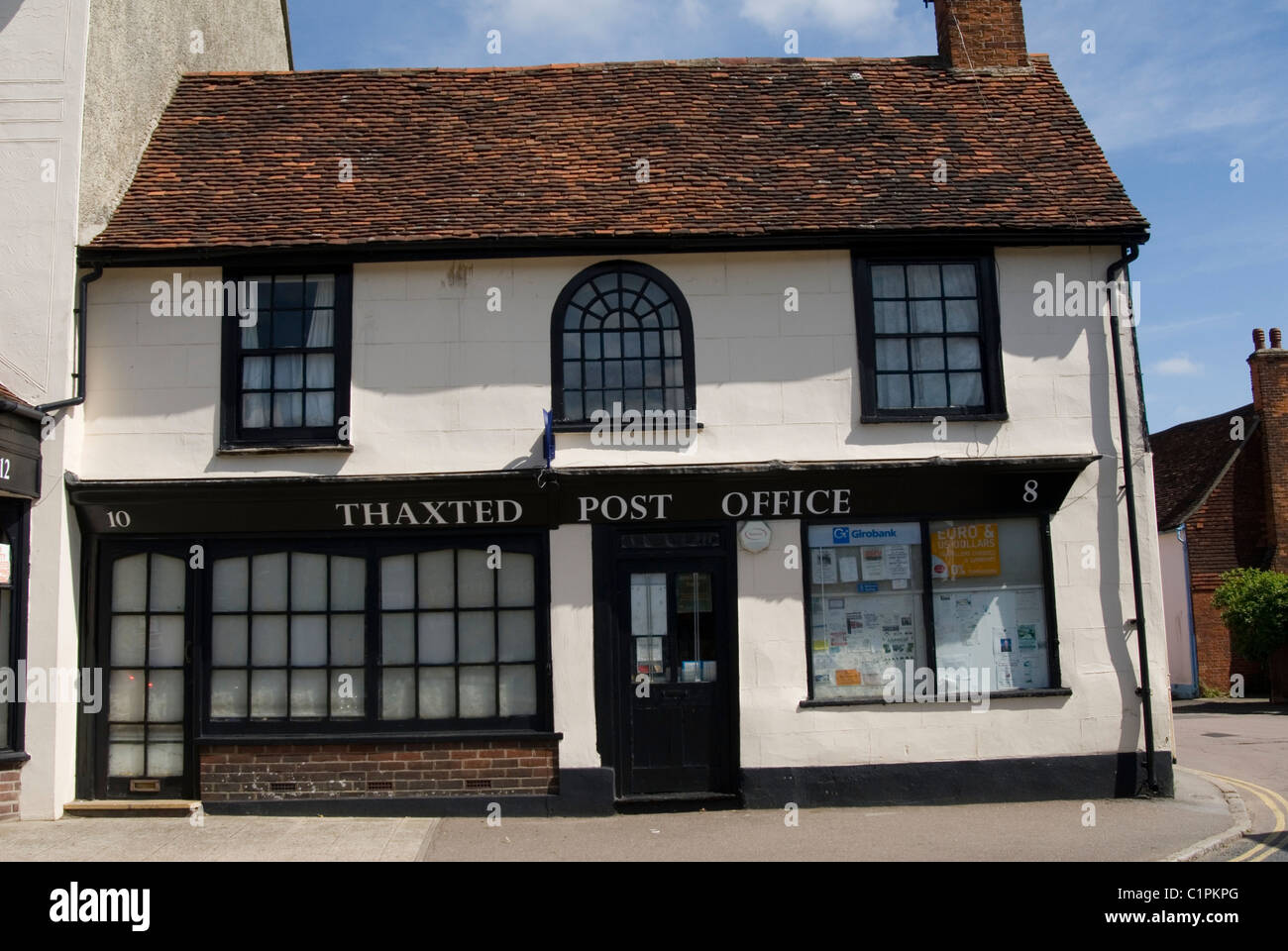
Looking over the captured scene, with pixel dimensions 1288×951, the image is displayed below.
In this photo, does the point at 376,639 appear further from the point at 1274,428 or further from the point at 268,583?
the point at 1274,428

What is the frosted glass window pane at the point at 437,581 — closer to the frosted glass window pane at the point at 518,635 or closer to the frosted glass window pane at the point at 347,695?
the frosted glass window pane at the point at 518,635

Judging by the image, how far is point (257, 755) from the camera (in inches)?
391

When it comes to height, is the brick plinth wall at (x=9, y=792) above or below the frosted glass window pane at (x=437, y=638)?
below

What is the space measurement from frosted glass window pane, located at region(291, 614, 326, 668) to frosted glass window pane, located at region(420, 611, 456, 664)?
3.15 feet

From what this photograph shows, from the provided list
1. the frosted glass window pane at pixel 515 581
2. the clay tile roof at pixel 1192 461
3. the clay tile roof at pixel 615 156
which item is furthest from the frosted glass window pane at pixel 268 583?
the clay tile roof at pixel 1192 461

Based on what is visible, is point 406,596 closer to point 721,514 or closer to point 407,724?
point 407,724

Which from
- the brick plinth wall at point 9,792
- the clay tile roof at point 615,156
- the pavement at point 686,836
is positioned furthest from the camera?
the clay tile roof at point 615,156

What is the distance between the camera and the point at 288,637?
1016 cm

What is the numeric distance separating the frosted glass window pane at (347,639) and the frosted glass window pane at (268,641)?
0.48m

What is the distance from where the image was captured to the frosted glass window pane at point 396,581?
33.4ft

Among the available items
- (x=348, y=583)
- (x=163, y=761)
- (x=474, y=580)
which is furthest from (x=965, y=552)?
(x=163, y=761)

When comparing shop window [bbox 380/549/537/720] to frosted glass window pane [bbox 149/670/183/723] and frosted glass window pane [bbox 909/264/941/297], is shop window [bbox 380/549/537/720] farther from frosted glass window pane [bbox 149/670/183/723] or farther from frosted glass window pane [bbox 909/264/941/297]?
frosted glass window pane [bbox 909/264/941/297]

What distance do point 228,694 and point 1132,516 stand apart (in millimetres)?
8885

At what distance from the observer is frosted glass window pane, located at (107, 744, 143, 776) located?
32.9 feet
